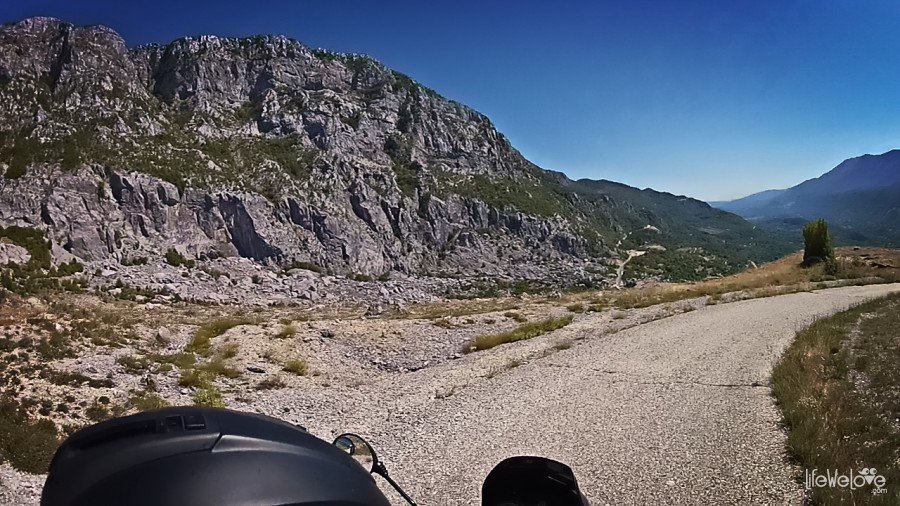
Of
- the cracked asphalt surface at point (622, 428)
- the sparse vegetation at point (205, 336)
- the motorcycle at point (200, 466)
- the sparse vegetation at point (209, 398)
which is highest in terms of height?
the motorcycle at point (200, 466)

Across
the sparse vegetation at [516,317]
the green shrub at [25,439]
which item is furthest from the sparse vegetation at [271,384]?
the sparse vegetation at [516,317]

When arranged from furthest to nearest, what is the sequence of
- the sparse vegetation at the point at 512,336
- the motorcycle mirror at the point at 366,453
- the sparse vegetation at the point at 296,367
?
1. the sparse vegetation at the point at 512,336
2. the sparse vegetation at the point at 296,367
3. the motorcycle mirror at the point at 366,453

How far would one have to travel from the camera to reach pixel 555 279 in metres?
107

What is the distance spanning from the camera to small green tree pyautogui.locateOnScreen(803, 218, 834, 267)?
122ft

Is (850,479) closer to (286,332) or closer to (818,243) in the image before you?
(286,332)

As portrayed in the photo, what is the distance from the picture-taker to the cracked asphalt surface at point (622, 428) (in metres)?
5.58

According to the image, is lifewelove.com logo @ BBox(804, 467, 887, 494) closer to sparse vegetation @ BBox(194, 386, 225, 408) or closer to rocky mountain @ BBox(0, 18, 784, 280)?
sparse vegetation @ BBox(194, 386, 225, 408)

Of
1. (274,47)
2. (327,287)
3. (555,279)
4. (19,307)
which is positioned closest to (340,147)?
(274,47)

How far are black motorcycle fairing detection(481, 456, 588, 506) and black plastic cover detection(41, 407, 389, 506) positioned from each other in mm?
797

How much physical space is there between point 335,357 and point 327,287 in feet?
190

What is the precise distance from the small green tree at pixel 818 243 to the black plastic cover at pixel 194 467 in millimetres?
45833

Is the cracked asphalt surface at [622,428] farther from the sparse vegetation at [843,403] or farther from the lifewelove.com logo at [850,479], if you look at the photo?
the sparse vegetation at [843,403]

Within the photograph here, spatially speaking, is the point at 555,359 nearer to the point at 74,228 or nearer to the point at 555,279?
the point at 74,228

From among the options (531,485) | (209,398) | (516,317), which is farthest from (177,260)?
(531,485)
